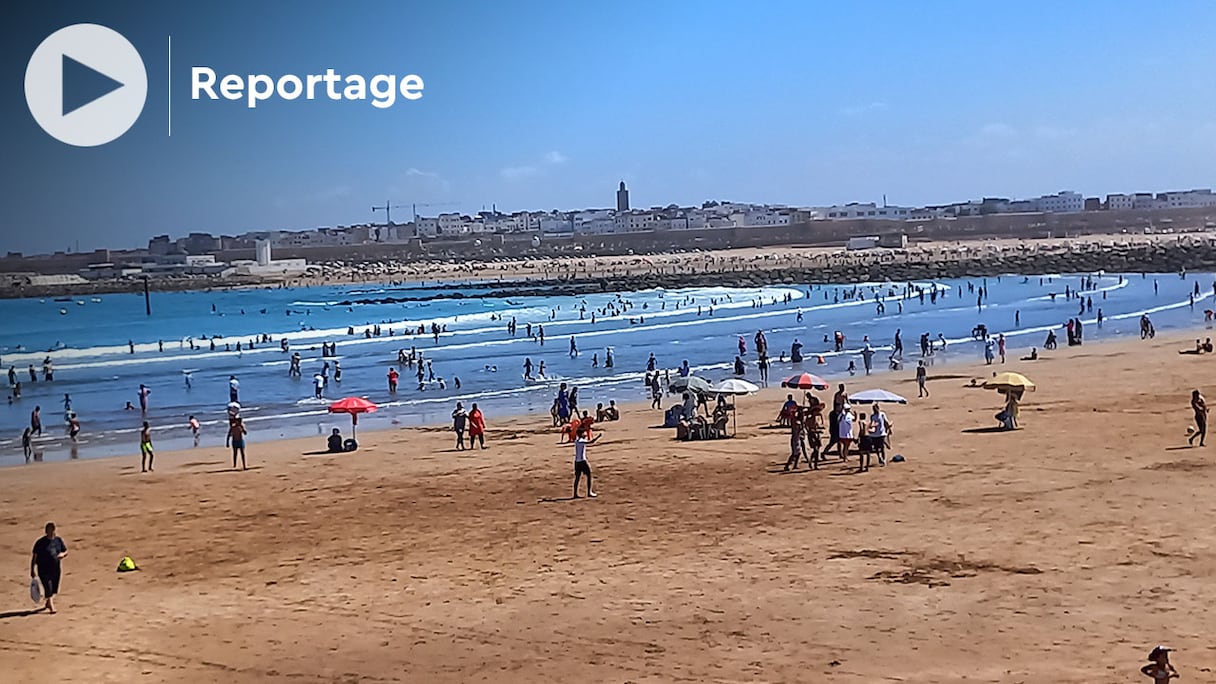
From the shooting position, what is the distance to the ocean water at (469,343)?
31.7 meters

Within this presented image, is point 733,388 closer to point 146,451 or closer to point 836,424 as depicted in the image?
point 836,424

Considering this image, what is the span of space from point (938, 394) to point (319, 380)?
17.7 m

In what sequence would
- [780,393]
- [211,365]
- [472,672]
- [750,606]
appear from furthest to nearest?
[211,365], [780,393], [750,606], [472,672]

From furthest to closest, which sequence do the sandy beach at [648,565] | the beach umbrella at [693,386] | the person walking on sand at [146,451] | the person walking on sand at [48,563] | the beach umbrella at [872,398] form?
the beach umbrella at [693,386]
the person walking on sand at [146,451]
the beach umbrella at [872,398]
the person walking on sand at [48,563]
the sandy beach at [648,565]

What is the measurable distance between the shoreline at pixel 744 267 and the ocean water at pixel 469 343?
22.4 feet

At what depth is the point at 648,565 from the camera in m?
12.9

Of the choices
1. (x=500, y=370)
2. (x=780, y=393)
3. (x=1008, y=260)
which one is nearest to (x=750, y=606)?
(x=780, y=393)

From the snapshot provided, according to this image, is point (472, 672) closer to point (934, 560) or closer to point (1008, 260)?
Answer: point (934, 560)

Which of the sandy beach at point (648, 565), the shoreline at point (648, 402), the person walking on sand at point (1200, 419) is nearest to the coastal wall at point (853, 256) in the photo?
the shoreline at point (648, 402)

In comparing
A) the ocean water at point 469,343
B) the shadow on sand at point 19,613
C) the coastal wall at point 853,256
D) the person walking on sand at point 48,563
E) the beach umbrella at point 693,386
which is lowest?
the ocean water at point 469,343

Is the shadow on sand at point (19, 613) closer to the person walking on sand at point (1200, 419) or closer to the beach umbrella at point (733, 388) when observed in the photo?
the beach umbrella at point (733, 388)

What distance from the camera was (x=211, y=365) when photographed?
48.6 m

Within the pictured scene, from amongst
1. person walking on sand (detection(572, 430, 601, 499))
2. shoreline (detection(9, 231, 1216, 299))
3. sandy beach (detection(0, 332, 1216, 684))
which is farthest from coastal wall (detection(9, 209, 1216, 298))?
person walking on sand (detection(572, 430, 601, 499))

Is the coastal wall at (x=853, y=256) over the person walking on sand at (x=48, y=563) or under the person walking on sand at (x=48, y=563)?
over
